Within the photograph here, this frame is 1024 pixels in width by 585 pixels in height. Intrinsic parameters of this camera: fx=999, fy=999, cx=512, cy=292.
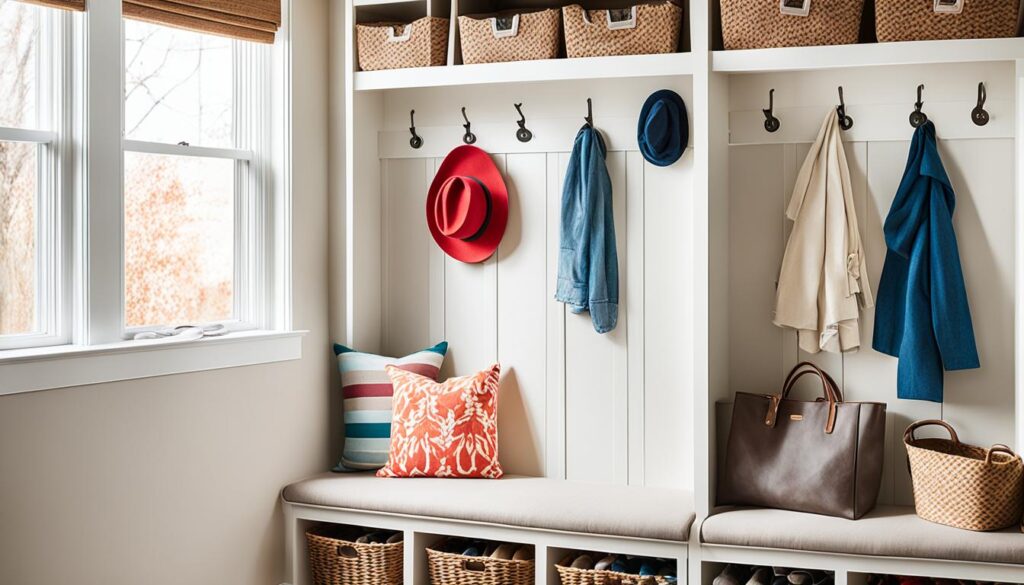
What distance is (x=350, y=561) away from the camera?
10.8 feet

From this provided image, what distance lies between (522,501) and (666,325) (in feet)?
2.51

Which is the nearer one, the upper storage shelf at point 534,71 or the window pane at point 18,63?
the window pane at point 18,63

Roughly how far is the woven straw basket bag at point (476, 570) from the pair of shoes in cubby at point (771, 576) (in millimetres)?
593

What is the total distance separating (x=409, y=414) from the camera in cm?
337

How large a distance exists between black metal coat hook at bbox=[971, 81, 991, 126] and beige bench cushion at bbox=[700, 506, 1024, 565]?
1207 millimetres

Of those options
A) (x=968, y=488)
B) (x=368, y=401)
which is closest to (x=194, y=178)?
(x=368, y=401)

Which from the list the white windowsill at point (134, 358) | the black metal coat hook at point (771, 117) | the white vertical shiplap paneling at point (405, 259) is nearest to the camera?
the white windowsill at point (134, 358)

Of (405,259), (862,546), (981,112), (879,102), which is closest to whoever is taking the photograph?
(862,546)

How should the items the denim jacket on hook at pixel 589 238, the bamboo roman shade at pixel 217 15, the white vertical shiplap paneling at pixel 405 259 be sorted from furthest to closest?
the white vertical shiplap paneling at pixel 405 259
the denim jacket on hook at pixel 589 238
the bamboo roman shade at pixel 217 15

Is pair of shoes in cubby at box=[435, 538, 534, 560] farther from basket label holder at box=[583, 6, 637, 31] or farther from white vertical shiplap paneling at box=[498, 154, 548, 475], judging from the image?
basket label holder at box=[583, 6, 637, 31]

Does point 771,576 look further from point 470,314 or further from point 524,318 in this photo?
point 470,314

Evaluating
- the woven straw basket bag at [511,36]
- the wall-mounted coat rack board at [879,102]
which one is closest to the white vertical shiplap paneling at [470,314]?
the woven straw basket bag at [511,36]

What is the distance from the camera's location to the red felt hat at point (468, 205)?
3496mm

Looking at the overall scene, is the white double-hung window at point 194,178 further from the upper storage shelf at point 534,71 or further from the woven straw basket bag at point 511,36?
the woven straw basket bag at point 511,36
